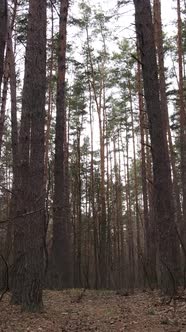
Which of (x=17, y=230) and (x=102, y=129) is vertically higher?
(x=102, y=129)

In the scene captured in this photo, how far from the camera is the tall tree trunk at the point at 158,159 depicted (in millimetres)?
8047

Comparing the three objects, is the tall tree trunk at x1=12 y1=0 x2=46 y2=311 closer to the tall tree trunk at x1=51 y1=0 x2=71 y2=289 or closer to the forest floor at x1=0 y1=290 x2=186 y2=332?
the forest floor at x1=0 y1=290 x2=186 y2=332

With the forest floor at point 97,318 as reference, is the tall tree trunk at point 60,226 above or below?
above

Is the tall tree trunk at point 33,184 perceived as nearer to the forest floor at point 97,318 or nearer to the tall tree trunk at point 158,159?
the forest floor at point 97,318

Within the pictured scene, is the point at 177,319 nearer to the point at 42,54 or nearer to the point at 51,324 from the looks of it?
the point at 51,324

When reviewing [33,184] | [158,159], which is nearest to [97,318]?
[33,184]

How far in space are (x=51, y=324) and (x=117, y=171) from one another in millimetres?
26146

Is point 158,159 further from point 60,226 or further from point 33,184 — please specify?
point 60,226

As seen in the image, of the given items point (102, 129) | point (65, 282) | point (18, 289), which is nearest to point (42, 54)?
point (18, 289)

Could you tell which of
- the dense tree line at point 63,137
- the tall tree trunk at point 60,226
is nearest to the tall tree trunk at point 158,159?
the dense tree line at point 63,137

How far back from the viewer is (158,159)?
8.42 metres

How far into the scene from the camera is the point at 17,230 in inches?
310

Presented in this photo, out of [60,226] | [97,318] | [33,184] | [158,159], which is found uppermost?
[158,159]

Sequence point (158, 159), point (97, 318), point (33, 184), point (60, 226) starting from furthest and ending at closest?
point (60, 226) < point (158, 159) < point (33, 184) < point (97, 318)
